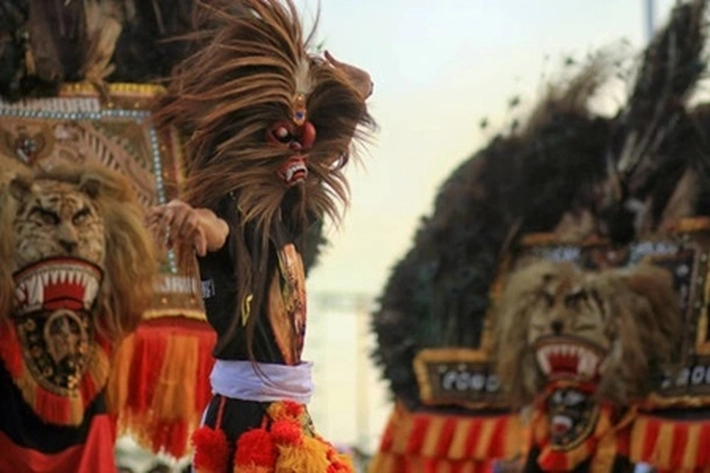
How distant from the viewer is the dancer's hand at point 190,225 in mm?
3963

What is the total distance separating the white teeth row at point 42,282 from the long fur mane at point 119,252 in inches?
2.9

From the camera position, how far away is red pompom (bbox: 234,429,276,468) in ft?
14.0

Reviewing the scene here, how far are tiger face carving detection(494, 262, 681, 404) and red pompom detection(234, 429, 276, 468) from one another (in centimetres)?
487

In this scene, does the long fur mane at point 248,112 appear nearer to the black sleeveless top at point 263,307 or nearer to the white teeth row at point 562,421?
the black sleeveless top at point 263,307

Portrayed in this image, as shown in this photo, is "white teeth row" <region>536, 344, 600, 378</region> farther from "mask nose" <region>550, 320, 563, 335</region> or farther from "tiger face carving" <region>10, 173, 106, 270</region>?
"tiger face carving" <region>10, 173, 106, 270</region>

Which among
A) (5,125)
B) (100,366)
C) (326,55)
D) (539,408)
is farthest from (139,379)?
(539,408)

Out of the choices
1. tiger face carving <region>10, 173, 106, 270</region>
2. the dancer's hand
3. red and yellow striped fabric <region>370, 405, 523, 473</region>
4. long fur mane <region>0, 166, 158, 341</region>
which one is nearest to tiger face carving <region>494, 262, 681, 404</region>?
red and yellow striped fabric <region>370, 405, 523, 473</region>

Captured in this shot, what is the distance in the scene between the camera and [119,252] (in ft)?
21.4

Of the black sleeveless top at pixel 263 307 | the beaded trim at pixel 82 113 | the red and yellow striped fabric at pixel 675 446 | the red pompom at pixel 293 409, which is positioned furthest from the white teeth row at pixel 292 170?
the red and yellow striped fabric at pixel 675 446

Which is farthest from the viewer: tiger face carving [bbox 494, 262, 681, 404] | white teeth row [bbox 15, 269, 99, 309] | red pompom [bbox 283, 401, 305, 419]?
tiger face carving [bbox 494, 262, 681, 404]

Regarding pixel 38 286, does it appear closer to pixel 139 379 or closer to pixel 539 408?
pixel 139 379

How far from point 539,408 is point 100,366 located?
3.26 metres

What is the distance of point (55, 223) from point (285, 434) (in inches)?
92.4

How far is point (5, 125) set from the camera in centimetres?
648
